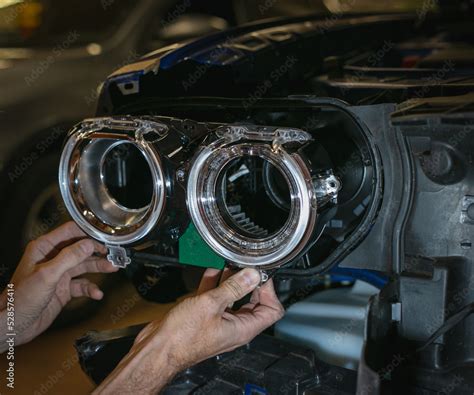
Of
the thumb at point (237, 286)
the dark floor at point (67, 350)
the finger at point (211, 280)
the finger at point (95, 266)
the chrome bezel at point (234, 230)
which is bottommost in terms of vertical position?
the dark floor at point (67, 350)

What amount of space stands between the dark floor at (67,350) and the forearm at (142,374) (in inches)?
41.3

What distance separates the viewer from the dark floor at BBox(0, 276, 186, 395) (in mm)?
2709

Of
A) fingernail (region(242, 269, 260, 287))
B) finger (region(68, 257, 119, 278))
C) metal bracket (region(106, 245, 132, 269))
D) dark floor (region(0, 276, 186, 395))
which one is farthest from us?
dark floor (region(0, 276, 186, 395))

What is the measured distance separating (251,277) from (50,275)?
2.47 ft

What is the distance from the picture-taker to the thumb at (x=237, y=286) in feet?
4.96

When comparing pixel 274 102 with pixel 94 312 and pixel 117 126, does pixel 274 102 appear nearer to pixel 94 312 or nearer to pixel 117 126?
pixel 117 126

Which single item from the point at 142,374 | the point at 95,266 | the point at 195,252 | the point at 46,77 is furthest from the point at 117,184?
the point at 46,77

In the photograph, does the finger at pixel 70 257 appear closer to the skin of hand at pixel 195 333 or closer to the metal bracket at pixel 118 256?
the metal bracket at pixel 118 256

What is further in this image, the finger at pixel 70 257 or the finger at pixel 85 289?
the finger at pixel 85 289

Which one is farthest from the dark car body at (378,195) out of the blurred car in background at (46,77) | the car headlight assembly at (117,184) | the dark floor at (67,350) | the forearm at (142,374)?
the blurred car in background at (46,77)

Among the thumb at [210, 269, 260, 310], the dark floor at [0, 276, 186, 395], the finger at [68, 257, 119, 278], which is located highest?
the thumb at [210, 269, 260, 310]

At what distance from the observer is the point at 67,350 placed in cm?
296

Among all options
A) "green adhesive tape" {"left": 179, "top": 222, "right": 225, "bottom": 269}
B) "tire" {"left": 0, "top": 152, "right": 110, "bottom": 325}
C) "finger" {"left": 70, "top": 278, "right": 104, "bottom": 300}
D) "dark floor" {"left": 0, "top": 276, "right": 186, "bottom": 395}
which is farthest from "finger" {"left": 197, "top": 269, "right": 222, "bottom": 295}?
"tire" {"left": 0, "top": 152, "right": 110, "bottom": 325}

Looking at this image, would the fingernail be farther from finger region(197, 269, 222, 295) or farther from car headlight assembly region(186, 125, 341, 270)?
finger region(197, 269, 222, 295)
